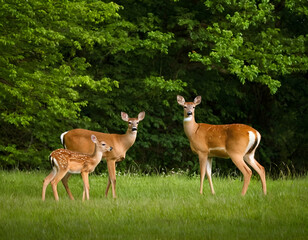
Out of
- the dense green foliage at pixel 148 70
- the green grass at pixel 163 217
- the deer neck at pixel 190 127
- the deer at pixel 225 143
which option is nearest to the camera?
the green grass at pixel 163 217

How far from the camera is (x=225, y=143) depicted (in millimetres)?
10359

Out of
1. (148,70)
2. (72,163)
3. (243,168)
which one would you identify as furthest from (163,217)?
(148,70)

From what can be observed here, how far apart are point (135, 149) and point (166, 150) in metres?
1.00

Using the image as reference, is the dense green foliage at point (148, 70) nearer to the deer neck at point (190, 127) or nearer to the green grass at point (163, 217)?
the deer neck at point (190, 127)

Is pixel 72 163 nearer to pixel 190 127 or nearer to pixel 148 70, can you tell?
pixel 190 127

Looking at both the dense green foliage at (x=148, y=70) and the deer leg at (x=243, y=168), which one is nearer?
the deer leg at (x=243, y=168)

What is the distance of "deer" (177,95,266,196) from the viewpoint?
10203 millimetres

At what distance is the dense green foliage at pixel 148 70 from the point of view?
44.1ft

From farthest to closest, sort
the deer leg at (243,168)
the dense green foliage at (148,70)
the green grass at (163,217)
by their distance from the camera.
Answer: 1. the dense green foliage at (148,70)
2. the deer leg at (243,168)
3. the green grass at (163,217)

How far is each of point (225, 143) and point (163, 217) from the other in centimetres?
295

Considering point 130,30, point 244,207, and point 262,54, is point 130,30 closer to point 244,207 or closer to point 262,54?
point 262,54

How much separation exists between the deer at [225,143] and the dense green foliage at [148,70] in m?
3.40

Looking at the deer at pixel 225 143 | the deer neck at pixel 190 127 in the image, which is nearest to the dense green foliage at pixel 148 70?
the deer neck at pixel 190 127

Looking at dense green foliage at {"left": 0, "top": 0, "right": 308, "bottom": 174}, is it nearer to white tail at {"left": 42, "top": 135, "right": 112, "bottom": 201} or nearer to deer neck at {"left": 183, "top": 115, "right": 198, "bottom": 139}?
deer neck at {"left": 183, "top": 115, "right": 198, "bottom": 139}
